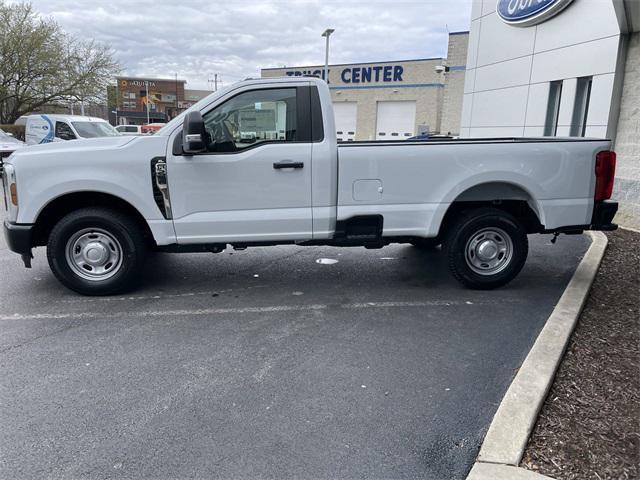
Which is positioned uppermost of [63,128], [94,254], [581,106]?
[581,106]

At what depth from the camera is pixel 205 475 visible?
267cm

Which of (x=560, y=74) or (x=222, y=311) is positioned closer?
(x=222, y=311)

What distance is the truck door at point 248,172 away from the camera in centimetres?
505

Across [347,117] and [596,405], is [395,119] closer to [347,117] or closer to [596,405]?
[347,117]

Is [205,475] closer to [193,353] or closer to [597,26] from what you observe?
[193,353]

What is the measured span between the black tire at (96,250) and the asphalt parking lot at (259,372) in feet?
0.65

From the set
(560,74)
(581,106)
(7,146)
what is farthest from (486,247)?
(7,146)

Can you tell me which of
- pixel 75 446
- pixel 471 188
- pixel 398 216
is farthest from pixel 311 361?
pixel 471 188

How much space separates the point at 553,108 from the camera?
12422 mm

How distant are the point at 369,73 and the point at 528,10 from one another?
93.3ft

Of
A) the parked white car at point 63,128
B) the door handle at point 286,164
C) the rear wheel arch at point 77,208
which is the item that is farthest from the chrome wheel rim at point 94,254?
the parked white car at point 63,128

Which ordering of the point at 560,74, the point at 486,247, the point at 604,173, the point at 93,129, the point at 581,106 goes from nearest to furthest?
the point at 604,173
the point at 486,247
the point at 581,106
the point at 560,74
the point at 93,129

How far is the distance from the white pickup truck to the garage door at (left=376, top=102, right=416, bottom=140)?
34.8m

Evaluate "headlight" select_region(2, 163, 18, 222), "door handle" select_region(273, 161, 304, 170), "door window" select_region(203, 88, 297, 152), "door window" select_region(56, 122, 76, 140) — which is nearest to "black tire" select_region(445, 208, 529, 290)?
"door handle" select_region(273, 161, 304, 170)
